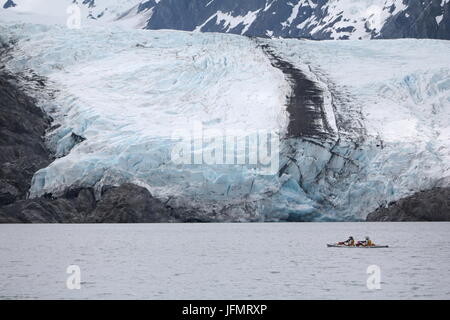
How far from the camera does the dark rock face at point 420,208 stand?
59906mm

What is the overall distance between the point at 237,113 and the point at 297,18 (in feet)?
370

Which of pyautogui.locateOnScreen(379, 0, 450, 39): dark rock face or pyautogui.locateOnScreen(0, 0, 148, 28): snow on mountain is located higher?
pyautogui.locateOnScreen(0, 0, 148, 28): snow on mountain

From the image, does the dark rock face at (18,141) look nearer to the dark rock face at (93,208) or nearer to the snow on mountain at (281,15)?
the dark rock face at (93,208)

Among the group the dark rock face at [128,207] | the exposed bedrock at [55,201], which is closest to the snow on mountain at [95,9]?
the exposed bedrock at [55,201]

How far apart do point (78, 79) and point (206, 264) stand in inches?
1452

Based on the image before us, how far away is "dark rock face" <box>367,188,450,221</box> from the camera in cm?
5991

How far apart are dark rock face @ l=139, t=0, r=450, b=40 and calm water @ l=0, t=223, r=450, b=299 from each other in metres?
93.4

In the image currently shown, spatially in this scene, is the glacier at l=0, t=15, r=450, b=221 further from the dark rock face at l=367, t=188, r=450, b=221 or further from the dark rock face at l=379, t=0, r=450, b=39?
the dark rock face at l=379, t=0, r=450, b=39

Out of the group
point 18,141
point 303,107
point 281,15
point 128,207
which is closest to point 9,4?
point 281,15

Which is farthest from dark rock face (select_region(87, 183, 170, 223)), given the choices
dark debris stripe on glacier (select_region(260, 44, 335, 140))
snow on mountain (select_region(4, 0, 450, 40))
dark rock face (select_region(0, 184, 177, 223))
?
snow on mountain (select_region(4, 0, 450, 40))

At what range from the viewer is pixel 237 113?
226ft

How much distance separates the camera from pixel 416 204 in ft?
198

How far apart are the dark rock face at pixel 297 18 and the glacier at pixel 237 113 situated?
65.6m

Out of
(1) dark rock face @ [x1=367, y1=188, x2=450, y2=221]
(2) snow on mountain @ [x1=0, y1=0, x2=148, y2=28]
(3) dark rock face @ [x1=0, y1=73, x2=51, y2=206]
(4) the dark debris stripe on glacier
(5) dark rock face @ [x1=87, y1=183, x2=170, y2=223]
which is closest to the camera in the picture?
(5) dark rock face @ [x1=87, y1=183, x2=170, y2=223]
